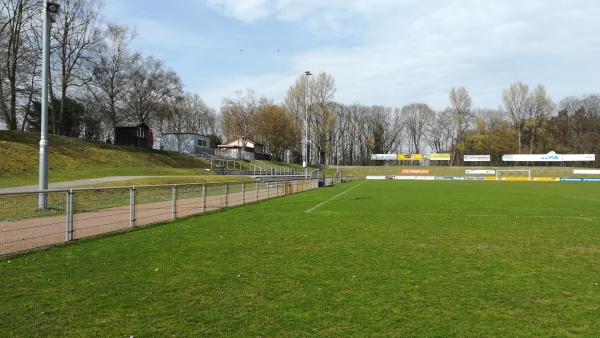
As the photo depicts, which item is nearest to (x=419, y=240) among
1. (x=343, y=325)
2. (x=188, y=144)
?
(x=343, y=325)

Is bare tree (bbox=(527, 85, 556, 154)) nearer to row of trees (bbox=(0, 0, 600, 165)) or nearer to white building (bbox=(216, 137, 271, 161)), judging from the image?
row of trees (bbox=(0, 0, 600, 165))

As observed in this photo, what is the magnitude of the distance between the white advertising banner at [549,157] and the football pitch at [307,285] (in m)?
98.5

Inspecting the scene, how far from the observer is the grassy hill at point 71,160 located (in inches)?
1233

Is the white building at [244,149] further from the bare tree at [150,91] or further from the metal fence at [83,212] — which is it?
the metal fence at [83,212]

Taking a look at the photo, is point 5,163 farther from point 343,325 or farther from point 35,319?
point 343,325

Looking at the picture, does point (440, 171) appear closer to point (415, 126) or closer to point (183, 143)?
point (415, 126)

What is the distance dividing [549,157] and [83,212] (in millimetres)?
106837

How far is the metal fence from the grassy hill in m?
15.3

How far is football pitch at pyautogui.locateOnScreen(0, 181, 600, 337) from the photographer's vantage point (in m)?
4.71

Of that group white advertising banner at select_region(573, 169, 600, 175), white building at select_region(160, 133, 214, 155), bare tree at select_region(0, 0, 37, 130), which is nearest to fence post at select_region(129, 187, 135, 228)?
bare tree at select_region(0, 0, 37, 130)

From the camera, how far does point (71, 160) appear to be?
3888 centimetres

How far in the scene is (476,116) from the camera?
114m

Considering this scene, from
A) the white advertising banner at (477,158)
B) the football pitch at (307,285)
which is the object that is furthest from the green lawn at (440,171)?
the football pitch at (307,285)

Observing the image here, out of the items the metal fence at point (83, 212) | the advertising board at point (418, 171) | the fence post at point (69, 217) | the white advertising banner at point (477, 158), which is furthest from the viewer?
the white advertising banner at point (477, 158)
